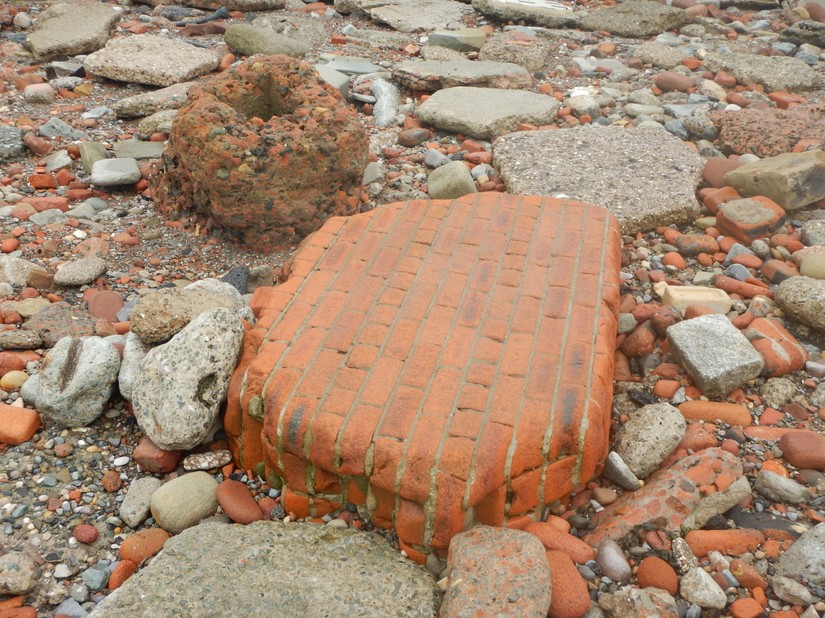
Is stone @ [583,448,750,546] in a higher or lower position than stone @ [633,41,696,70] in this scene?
lower

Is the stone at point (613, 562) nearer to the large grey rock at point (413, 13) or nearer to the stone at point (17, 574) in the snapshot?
the stone at point (17, 574)

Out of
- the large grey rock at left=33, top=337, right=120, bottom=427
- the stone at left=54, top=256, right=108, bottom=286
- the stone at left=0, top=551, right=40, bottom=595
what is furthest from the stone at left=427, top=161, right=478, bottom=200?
the stone at left=0, top=551, right=40, bottom=595

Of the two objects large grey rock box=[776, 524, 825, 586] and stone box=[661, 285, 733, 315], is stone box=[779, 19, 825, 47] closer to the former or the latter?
stone box=[661, 285, 733, 315]

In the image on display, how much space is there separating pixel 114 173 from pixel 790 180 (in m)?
3.87

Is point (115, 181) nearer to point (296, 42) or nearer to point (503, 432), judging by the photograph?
point (296, 42)

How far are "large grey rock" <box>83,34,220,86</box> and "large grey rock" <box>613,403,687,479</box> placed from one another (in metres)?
4.60

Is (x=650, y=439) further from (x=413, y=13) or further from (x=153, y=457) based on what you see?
(x=413, y=13)

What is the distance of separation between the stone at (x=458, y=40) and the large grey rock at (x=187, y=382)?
15.2 ft

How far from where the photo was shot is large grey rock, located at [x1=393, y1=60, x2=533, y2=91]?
5.67 m

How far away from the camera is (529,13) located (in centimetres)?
734

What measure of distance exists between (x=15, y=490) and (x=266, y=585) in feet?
3.45

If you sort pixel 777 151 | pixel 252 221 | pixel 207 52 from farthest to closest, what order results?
pixel 207 52, pixel 777 151, pixel 252 221

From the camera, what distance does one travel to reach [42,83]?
18.6ft

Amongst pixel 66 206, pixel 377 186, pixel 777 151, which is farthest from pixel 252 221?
pixel 777 151
